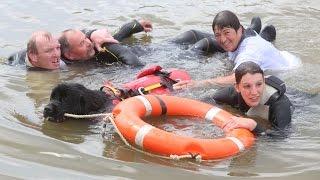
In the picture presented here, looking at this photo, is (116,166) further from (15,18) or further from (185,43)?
(15,18)

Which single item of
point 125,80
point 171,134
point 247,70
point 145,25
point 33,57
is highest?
point 247,70

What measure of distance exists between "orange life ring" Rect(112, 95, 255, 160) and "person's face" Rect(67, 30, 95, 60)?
6.90ft

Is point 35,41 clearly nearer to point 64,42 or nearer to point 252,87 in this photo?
point 64,42

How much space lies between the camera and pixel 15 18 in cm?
809

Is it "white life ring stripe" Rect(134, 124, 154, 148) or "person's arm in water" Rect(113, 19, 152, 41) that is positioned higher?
"person's arm in water" Rect(113, 19, 152, 41)

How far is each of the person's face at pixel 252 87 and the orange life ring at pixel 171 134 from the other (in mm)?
321

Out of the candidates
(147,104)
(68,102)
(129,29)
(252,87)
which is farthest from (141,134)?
(129,29)

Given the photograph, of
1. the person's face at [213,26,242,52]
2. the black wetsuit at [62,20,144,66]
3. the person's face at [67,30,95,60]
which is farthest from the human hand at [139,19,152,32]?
the person's face at [213,26,242,52]

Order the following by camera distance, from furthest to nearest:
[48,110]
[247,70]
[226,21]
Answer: [226,21], [247,70], [48,110]

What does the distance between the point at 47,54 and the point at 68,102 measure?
1.94m

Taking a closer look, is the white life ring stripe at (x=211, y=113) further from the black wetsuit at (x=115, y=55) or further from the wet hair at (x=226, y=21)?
the black wetsuit at (x=115, y=55)

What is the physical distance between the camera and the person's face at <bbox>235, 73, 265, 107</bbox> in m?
4.54

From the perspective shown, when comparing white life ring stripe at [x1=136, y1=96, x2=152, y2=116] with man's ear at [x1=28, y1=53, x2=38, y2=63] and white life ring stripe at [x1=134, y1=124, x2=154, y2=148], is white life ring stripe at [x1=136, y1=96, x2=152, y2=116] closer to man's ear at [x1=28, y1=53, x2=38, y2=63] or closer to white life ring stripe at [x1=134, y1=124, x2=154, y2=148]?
white life ring stripe at [x1=134, y1=124, x2=154, y2=148]

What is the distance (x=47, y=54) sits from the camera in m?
6.27
